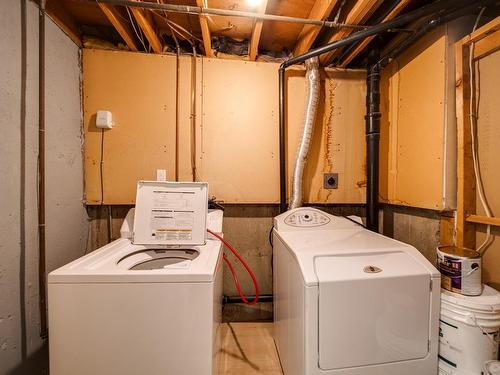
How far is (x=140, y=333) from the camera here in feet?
2.87

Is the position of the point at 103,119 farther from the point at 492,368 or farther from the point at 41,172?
the point at 492,368

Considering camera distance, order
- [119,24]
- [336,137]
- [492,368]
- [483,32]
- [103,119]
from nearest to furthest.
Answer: [492,368]
[483,32]
[119,24]
[103,119]
[336,137]

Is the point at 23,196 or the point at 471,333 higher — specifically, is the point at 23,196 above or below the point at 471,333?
above

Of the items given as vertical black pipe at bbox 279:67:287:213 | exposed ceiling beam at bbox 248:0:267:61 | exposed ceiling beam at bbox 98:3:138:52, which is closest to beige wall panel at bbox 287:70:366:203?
vertical black pipe at bbox 279:67:287:213

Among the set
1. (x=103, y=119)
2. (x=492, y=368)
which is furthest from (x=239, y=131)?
(x=492, y=368)

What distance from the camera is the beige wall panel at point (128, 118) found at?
5.43ft

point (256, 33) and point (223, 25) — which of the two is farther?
point (223, 25)

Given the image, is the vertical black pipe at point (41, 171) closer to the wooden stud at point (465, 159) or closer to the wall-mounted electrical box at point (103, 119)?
the wall-mounted electrical box at point (103, 119)

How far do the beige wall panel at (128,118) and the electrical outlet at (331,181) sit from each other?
4.19 feet

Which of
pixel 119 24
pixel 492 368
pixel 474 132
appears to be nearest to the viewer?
pixel 492 368

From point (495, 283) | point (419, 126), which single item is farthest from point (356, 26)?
point (495, 283)

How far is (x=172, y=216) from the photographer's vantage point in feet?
4.64

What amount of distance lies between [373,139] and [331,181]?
0.45 m

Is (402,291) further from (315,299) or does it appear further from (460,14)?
(460,14)
